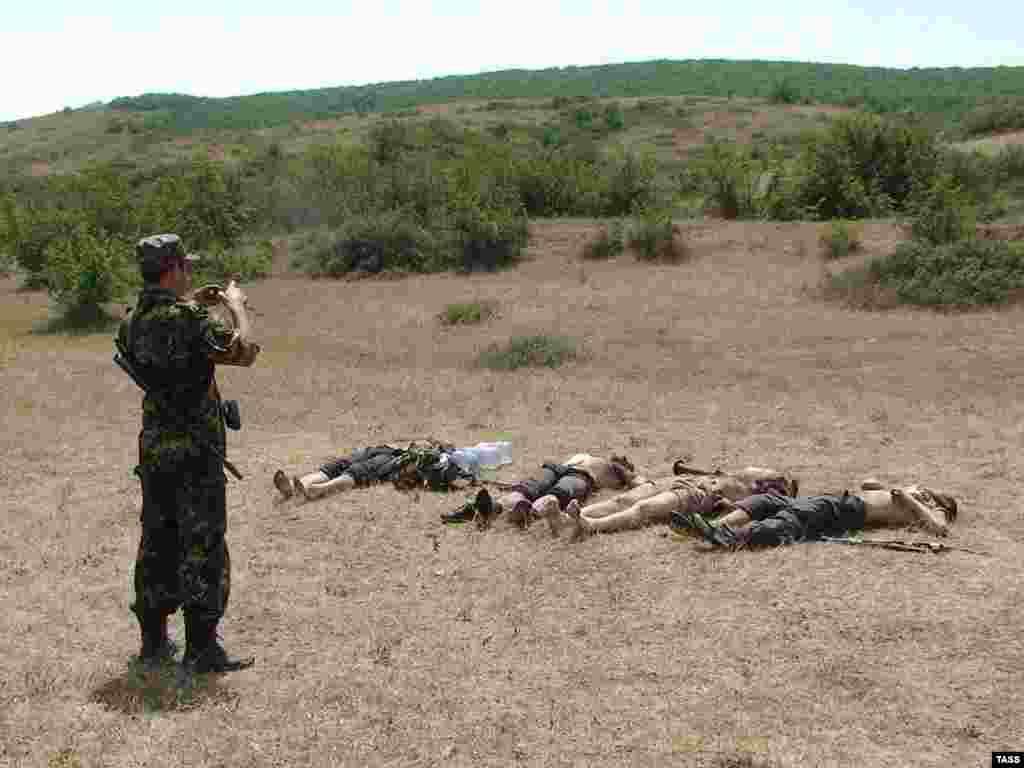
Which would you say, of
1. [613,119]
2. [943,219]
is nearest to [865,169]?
[943,219]

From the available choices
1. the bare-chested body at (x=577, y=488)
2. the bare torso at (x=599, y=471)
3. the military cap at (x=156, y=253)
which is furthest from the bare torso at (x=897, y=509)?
the military cap at (x=156, y=253)

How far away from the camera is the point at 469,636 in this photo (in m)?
5.60

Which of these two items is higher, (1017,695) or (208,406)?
(208,406)

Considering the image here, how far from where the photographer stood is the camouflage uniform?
4875mm

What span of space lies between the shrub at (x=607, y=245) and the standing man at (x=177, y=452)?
623 inches

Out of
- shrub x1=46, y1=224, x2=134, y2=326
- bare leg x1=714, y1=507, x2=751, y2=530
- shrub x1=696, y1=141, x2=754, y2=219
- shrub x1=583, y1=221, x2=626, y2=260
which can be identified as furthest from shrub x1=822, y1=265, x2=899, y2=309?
shrub x1=46, y1=224, x2=134, y2=326

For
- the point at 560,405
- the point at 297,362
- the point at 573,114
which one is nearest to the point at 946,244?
the point at 560,405

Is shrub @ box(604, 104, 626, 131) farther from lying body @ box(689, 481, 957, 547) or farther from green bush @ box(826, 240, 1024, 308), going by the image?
lying body @ box(689, 481, 957, 547)

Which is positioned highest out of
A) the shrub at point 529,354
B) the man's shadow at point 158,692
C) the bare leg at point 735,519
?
the man's shadow at point 158,692

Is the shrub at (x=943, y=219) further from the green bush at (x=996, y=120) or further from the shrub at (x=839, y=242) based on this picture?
the green bush at (x=996, y=120)

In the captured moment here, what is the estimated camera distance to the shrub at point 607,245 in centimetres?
2047

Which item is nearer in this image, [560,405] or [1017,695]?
→ [1017,695]

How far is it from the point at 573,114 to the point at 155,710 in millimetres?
53857

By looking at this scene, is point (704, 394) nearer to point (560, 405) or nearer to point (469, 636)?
point (560, 405)
